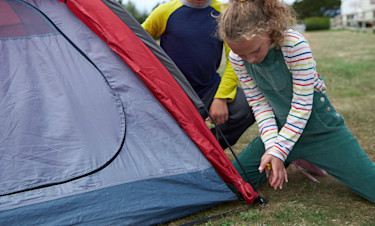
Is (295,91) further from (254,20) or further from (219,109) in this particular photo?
(219,109)

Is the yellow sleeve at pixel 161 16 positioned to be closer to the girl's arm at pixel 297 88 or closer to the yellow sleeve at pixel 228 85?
the yellow sleeve at pixel 228 85

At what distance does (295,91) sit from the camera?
1.87 m

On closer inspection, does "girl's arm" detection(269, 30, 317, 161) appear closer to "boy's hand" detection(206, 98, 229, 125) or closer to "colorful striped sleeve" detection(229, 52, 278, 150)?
"colorful striped sleeve" detection(229, 52, 278, 150)

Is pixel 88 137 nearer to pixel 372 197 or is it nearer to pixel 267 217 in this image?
pixel 267 217

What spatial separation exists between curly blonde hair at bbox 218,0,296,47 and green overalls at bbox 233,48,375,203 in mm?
161

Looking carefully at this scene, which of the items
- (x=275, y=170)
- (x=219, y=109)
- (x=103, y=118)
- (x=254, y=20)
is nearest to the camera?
(x=254, y=20)

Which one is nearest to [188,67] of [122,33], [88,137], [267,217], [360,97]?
[122,33]

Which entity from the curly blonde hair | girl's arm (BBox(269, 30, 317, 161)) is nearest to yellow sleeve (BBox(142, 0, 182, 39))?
the curly blonde hair

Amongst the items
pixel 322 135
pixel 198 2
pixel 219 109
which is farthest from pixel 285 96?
pixel 198 2

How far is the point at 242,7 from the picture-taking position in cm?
172

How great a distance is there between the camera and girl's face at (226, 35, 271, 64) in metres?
1.70

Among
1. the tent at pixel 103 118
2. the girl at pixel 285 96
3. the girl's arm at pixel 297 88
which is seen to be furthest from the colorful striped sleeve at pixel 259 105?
the tent at pixel 103 118

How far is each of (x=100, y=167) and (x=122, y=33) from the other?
639 millimetres

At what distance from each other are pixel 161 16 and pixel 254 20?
879 mm
